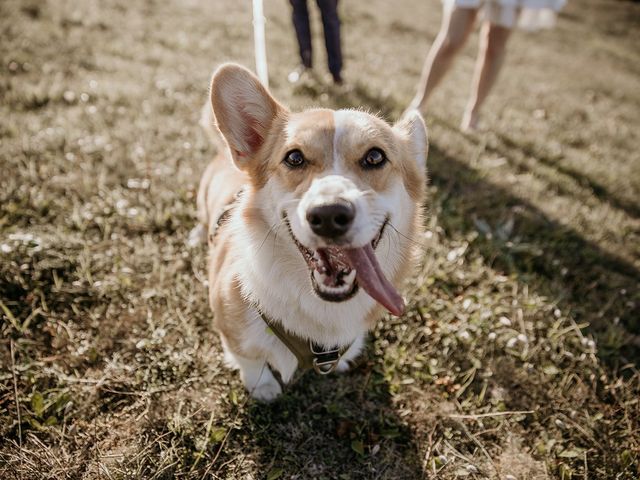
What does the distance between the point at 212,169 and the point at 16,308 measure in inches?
57.5

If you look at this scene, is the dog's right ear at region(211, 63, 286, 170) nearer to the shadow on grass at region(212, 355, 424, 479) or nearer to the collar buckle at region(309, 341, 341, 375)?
the collar buckle at region(309, 341, 341, 375)

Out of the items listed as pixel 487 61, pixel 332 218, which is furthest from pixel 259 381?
pixel 487 61

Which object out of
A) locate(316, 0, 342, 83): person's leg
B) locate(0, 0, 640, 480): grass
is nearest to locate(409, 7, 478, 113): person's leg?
locate(0, 0, 640, 480): grass

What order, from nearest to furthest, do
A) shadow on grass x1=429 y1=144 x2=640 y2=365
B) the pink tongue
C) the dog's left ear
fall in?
the pink tongue, the dog's left ear, shadow on grass x1=429 y1=144 x2=640 y2=365

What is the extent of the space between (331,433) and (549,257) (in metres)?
2.29

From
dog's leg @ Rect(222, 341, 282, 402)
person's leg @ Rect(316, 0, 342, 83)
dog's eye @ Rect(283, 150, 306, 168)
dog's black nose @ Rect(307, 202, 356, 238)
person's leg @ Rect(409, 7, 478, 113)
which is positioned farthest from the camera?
person's leg @ Rect(316, 0, 342, 83)

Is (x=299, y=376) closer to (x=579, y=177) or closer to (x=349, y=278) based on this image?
(x=349, y=278)

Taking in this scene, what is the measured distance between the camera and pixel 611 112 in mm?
6758

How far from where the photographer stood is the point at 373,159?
6.30 ft

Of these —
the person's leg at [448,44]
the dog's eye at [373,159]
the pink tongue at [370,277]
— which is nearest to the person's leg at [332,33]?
the person's leg at [448,44]

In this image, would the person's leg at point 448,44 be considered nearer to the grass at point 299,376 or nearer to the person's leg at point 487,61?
the person's leg at point 487,61

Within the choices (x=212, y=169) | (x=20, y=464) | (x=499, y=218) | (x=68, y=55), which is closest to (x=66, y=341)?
(x=20, y=464)

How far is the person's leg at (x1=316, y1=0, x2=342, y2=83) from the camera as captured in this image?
4715 mm

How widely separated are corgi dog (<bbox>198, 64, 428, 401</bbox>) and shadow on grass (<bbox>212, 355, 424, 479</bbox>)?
0.47 ft
